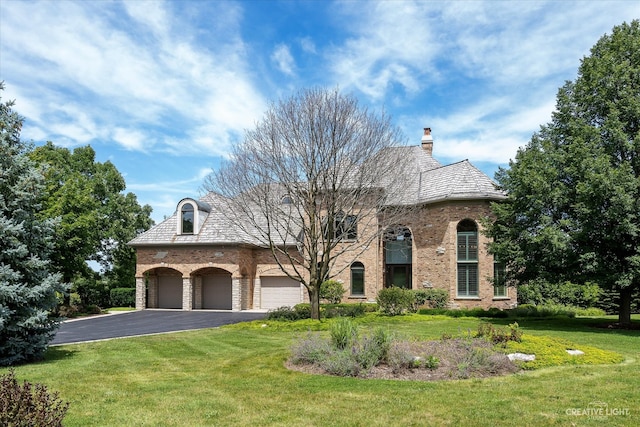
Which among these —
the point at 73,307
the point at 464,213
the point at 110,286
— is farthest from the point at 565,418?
the point at 110,286

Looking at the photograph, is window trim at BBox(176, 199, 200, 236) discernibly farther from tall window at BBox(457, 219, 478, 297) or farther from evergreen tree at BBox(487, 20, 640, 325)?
evergreen tree at BBox(487, 20, 640, 325)

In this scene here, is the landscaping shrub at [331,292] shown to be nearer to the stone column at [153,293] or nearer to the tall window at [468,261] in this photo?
the tall window at [468,261]

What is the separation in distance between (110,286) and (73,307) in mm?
8183

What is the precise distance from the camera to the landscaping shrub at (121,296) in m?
33.5

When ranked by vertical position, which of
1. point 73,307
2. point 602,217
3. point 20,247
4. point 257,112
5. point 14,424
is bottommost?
point 73,307

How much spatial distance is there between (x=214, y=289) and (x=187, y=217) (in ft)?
16.1

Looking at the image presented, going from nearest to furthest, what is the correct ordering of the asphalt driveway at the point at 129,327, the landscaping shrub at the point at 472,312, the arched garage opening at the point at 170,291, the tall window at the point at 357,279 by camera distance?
the asphalt driveway at the point at 129,327
the landscaping shrub at the point at 472,312
the tall window at the point at 357,279
the arched garage opening at the point at 170,291

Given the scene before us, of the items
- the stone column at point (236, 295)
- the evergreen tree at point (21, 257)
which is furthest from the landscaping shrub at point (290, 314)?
the evergreen tree at point (21, 257)

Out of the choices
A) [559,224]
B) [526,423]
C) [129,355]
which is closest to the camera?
[526,423]

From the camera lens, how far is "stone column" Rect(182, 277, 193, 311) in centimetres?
2955

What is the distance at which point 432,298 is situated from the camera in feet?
82.8

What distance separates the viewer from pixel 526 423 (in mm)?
6371

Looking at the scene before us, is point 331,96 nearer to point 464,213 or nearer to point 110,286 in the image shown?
point 464,213

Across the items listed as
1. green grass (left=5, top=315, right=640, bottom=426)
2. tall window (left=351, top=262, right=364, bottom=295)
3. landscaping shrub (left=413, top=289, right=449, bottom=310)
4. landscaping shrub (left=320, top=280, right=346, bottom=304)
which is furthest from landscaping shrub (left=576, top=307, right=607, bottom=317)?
green grass (left=5, top=315, right=640, bottom=426)
